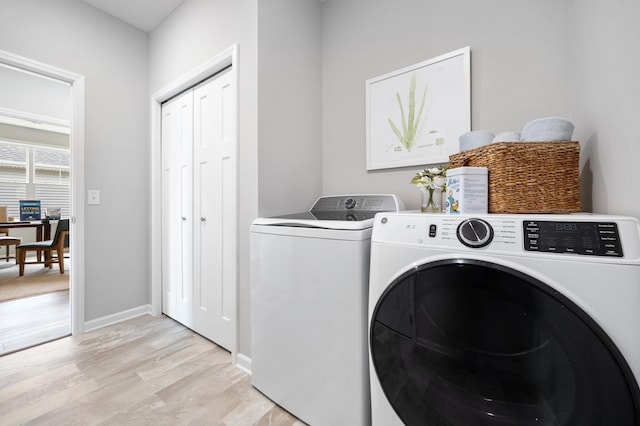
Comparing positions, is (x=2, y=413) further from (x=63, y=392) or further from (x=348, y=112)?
(x=348, y=112)

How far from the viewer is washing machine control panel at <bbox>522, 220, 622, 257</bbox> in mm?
588

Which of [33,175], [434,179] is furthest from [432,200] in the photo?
[33,175]

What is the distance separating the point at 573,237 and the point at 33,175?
7.54m

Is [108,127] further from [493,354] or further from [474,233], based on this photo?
[493,354]

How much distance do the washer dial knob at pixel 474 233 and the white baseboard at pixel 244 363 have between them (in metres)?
1.42

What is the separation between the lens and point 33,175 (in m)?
5.05

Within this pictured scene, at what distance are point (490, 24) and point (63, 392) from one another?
2864 mm

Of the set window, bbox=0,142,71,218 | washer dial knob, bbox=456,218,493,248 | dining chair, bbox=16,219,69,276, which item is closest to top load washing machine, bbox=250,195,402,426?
washer dial knob, bbox=456,218,493,248

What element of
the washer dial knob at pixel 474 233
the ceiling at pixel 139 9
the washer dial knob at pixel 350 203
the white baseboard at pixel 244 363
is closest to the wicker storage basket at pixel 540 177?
the washer dial knob at pixel 474 233

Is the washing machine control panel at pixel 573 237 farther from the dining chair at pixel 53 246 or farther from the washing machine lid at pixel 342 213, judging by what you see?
the dining chair at pixel 53 246

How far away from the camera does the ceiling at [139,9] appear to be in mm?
2074

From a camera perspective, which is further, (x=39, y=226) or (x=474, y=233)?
(x=39, y=226)

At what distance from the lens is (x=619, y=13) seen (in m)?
0.73

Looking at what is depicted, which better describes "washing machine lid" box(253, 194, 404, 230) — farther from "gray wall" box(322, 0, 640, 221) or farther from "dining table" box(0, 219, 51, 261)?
"dining table" box(0, 219, 51, 261)
